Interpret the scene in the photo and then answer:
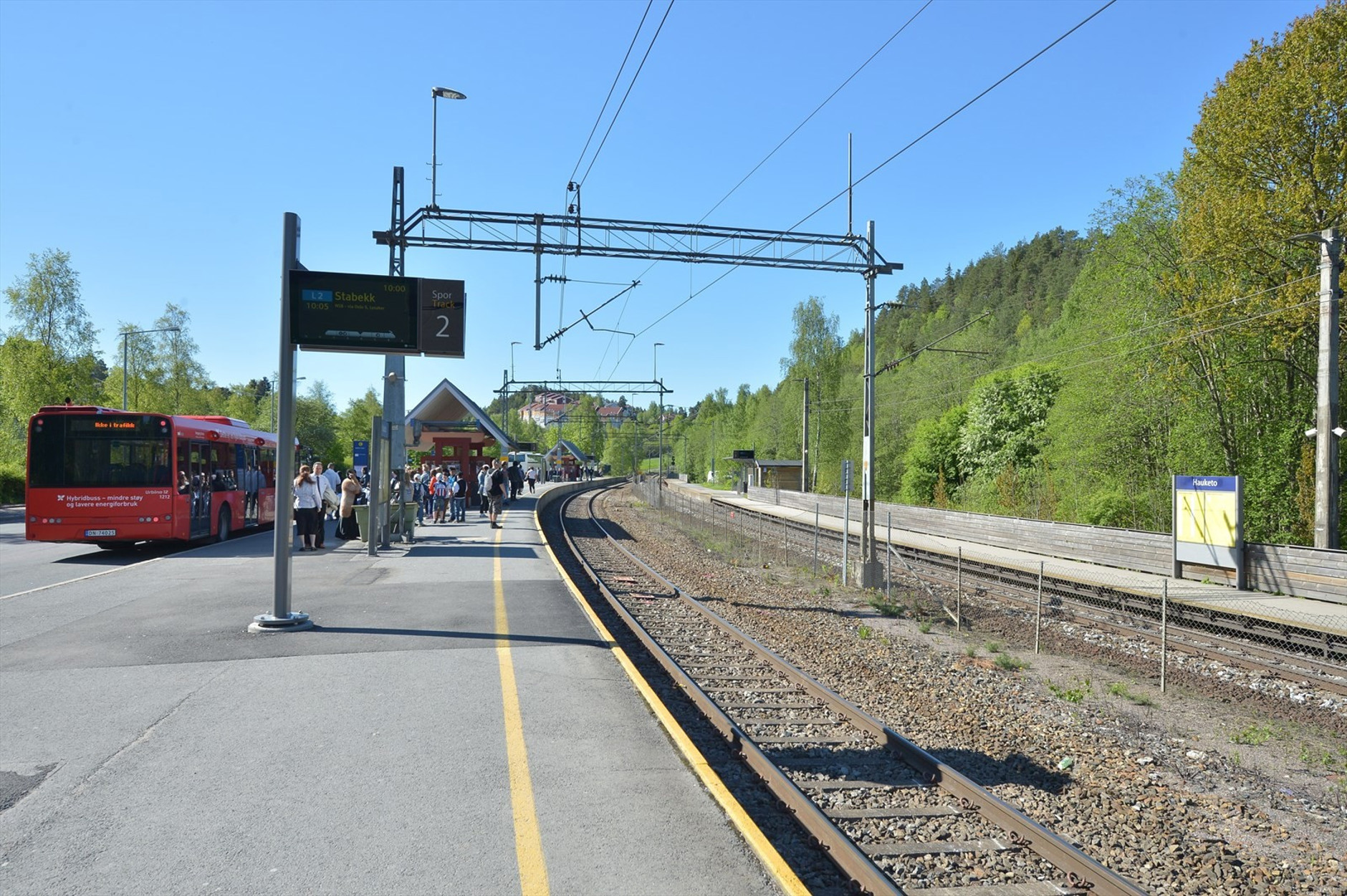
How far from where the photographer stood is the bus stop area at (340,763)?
425 cm

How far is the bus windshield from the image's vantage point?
57.4 ft

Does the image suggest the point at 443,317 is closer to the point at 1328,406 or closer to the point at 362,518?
the point at 362,518

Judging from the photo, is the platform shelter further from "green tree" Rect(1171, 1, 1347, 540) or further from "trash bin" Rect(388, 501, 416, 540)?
"green tree" Rect(1171, 1, 1347, 540)

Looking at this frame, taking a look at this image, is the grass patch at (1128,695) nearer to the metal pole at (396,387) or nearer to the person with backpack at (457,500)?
the metal pole at (396,387)

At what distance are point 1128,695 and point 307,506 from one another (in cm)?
1458

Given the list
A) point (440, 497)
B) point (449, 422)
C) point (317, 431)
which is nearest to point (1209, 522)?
point (440, 497)

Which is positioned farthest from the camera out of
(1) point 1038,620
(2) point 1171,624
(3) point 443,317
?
(3) point 443,317

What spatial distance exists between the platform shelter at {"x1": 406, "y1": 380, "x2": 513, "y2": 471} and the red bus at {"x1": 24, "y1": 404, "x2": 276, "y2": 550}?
22781 mm

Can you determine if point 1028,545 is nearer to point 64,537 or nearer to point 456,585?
point 456,585

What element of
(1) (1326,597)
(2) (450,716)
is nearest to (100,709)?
(2) (450,716)

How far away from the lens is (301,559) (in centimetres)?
1688

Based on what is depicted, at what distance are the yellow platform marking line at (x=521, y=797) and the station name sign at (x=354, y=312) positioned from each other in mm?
4625

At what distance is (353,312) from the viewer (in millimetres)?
11234

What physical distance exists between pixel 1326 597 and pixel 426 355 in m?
15.7
